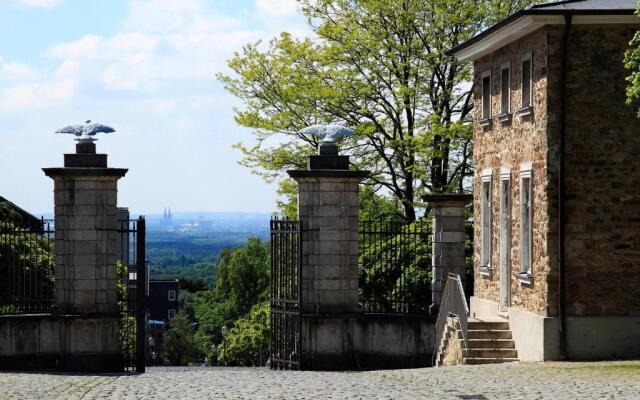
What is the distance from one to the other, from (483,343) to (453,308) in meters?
1.14

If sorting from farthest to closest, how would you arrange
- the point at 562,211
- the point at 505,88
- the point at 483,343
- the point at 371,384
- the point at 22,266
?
the point at 22,266 < the point at 505,88 < the point at 483,343 < the point at 562,211 < the point at 371,384

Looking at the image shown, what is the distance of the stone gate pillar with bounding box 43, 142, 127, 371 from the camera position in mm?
26203

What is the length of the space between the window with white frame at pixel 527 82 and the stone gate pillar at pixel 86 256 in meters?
7.79

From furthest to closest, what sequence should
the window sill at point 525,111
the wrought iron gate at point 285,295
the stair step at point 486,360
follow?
1. the wrought iron gate at point 285,295
2. the stair step at point 486,360
3. the window sill at point 525,111

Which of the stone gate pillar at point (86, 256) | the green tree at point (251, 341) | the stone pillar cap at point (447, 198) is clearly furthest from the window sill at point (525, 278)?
the green tree at point (251, 341)

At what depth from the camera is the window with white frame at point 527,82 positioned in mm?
24750

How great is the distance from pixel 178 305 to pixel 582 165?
Result: 109 metres

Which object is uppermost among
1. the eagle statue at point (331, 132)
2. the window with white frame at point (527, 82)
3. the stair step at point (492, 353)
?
the window with white frame at point (527, 82)

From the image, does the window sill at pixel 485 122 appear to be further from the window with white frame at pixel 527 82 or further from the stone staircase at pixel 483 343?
the stone staircase at pixel 483 343

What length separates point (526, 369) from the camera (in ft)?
72.3

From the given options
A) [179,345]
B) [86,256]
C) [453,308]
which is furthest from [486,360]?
[179,345]

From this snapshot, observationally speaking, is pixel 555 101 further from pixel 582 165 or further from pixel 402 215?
pixel 402 215

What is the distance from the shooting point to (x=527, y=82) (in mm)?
25281

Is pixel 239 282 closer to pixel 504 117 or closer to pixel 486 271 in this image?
pixel 486 271
